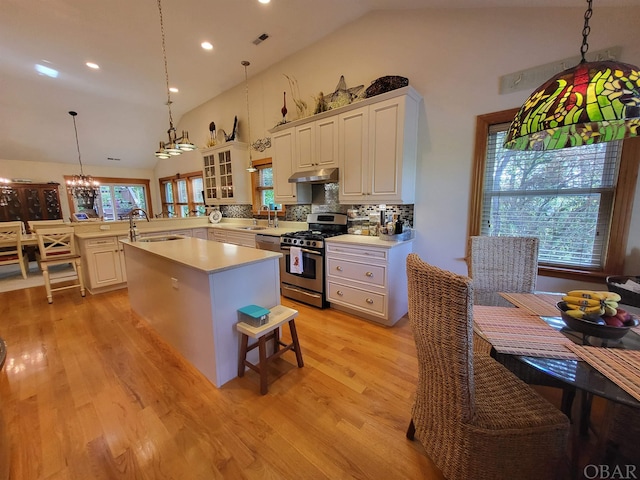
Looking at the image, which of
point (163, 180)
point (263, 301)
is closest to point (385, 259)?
point (263, 301)

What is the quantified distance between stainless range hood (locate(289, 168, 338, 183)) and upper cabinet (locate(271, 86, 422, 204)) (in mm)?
88

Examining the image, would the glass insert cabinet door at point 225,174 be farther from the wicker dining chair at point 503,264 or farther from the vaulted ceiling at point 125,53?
the wicker dining chair at point 503,264

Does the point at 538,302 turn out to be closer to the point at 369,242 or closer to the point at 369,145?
the point at 369,242

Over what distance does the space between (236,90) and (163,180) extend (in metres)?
4.80

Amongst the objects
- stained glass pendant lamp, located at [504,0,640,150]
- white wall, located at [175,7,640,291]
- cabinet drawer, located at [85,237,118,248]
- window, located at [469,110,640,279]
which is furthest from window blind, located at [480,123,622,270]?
cabinet drawer, located at [85,237,118,248]

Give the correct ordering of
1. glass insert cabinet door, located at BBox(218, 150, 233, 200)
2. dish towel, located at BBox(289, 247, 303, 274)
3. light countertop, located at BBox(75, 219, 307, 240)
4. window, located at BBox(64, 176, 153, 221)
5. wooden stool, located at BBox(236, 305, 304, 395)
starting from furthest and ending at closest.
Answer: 1. window, located at BBox(64, 176, 153, 221)
2. glass insert cabinet door, located at BBox(218, 150, 233, 200)
3. light countertop, located at BBox(75, 219, 307, 240)
4. dish towel, located at BBox(289, 247, 303, 274)
5. wooden stool, located at BBox(236, 305, 304, 395)

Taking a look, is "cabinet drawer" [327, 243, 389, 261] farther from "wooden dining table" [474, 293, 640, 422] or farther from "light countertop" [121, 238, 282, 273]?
"wooden dining table" [474, 293, 640, 422]

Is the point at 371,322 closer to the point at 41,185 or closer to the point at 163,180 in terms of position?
the point at 163,180

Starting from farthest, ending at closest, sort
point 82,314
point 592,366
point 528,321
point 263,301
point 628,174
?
1. point 82,314
2. point 263,301
3. point 628,174
4. point 528,321
5. point 592,366

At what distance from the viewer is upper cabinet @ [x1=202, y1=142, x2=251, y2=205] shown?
16.0 ft

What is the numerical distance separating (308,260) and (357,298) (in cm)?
80

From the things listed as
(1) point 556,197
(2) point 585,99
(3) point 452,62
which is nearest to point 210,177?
(3) point 452,62

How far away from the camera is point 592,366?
3.15ft

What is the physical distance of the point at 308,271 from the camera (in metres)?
3.32
